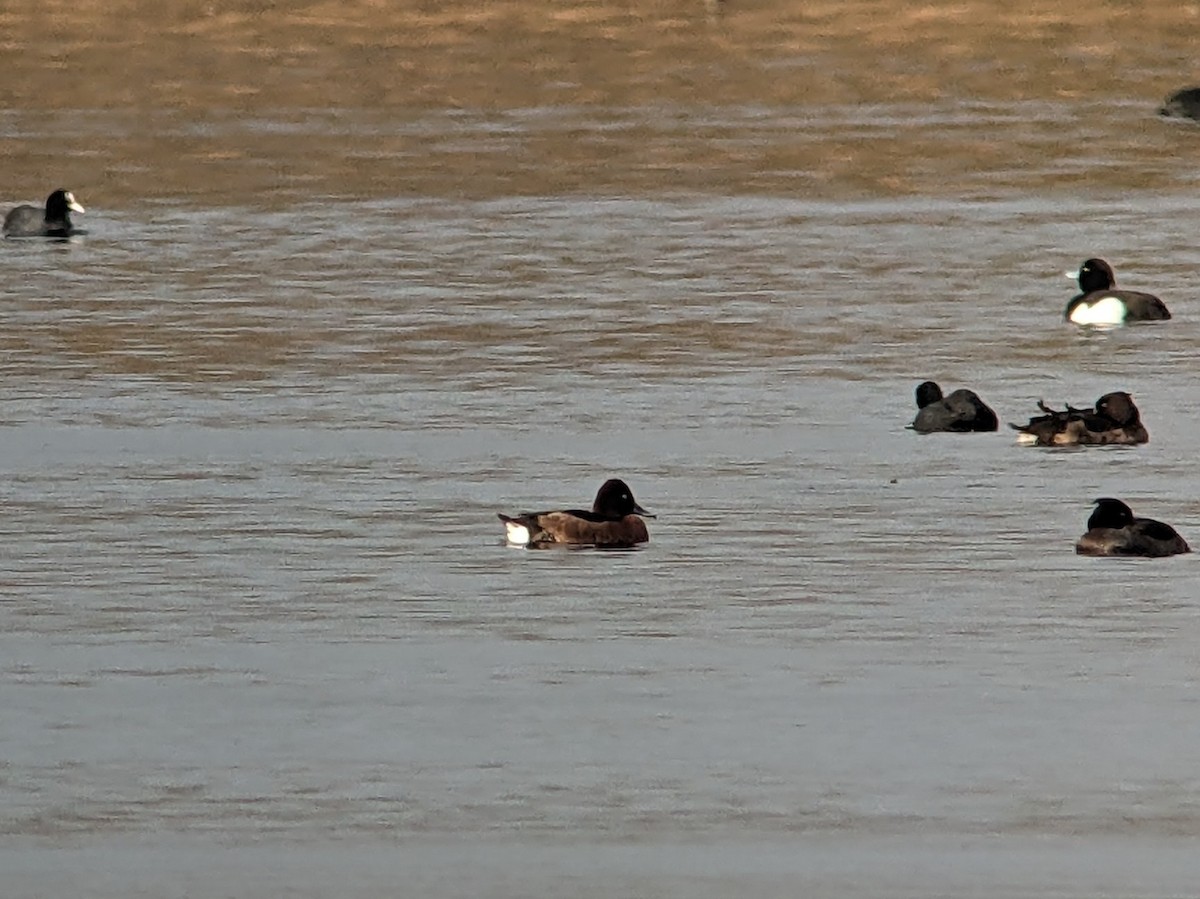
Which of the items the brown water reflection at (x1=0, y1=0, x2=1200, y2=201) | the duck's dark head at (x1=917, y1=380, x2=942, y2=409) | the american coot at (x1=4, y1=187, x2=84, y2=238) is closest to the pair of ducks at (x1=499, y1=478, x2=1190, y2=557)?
the duck's dark head at (x1=917, y1=380, x2=942, y2=409)

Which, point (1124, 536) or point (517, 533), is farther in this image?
point (517, 533)

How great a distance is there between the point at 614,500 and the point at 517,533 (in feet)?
1.26

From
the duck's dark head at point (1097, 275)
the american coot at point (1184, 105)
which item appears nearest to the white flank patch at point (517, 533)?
the duck's dark head at point (1097, 275)

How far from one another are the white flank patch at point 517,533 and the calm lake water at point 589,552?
0.24 m

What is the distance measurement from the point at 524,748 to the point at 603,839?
95 centimetres

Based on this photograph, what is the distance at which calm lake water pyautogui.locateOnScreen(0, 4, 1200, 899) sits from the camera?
28.0 ft

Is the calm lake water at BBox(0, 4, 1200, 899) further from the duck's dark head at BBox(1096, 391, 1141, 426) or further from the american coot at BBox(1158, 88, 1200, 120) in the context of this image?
the american coot at BBox(1158, 88, 1200, 120)

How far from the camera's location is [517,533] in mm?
12422

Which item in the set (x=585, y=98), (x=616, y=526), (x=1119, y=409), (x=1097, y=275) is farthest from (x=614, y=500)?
(x=585, y=98)

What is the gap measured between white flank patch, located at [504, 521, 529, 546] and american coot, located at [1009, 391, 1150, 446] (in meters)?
3.18

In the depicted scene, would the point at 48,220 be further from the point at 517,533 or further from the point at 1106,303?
the point at 517,533

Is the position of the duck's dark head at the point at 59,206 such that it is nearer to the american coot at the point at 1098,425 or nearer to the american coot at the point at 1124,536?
the american coot at the point at 1098,425

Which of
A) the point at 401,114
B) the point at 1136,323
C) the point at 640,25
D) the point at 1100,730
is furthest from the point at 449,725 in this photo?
the point at 640,25

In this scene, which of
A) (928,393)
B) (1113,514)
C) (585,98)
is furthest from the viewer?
(585,98)
